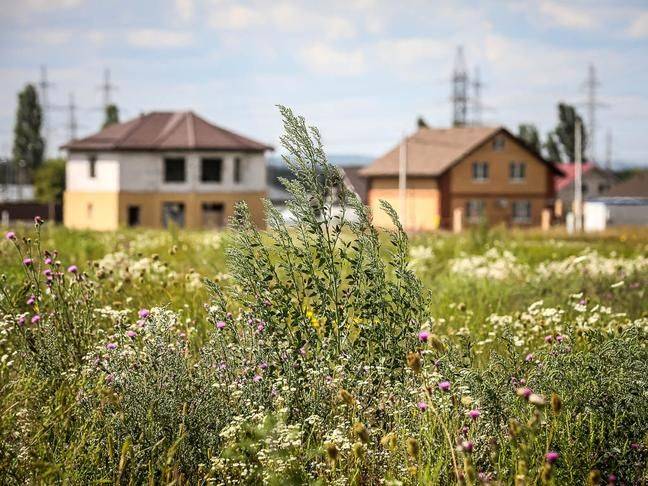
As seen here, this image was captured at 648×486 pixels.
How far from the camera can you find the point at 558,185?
7869 cm

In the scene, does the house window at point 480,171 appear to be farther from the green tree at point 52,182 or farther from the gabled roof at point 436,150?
the green tree at point 52,182

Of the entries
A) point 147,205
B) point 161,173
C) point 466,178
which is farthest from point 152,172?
point 466,178

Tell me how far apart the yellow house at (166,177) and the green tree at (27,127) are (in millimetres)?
35755

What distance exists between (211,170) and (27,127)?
4002 centimetres

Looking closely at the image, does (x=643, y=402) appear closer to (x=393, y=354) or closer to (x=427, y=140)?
(x=393, y=354)

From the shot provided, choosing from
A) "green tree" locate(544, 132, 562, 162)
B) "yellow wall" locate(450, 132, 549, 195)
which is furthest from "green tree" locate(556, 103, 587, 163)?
"yellow wall" locate(450, 132, 549, 195)

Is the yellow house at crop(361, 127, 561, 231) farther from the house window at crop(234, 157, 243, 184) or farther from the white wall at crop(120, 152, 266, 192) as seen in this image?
the white wall at crop(120, 152, 266, 192)

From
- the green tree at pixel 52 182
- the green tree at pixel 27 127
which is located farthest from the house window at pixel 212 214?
the green tree at pixel 27 127

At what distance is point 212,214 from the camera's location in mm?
48594

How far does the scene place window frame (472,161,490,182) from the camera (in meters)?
53.2

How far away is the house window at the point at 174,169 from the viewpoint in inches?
1914

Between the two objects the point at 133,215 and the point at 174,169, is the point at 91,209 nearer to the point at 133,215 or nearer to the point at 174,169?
the point at 133,215

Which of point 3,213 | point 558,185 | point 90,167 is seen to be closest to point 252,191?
point 90,167

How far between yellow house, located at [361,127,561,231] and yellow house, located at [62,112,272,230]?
26.5ft
